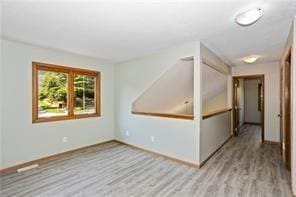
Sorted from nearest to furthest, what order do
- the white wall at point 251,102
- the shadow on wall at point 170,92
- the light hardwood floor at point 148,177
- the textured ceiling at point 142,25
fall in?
the textured ceiling at point 142,25 → the light hardwood floor at point 148,177 → the shadow on wall at point 170,92 → the white wall at point 251,102

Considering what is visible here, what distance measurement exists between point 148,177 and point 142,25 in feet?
7.58

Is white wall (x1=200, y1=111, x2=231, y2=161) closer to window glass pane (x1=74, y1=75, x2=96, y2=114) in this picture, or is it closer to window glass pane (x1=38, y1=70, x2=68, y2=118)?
window glass pane (x1=74, y1=75, x2=96, y2=114)

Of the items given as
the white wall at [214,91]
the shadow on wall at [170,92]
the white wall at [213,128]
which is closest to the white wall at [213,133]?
the white wall at [213,128]

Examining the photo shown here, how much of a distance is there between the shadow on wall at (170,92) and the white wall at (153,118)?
0.15 metres

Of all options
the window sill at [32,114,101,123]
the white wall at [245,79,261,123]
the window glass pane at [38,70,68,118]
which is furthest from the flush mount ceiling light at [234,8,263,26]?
the white wall at [245,79,261,123]

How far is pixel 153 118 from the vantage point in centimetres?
386

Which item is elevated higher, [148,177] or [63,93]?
[63,93]

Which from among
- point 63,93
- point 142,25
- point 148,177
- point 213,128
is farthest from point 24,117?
point 213,128

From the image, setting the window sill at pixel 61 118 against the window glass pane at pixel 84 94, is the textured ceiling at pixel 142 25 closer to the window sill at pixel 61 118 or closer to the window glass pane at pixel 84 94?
the window glass pane at pixel 84 94

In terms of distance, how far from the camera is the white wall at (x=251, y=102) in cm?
777

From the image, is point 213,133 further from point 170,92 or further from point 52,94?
point 52,94

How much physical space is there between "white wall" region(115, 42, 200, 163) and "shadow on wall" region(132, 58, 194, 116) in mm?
153

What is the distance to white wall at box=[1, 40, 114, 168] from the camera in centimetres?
292

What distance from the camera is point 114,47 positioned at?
3.32 meters
